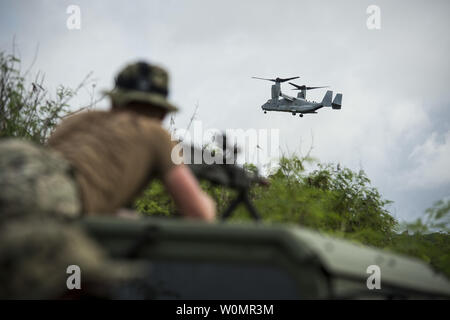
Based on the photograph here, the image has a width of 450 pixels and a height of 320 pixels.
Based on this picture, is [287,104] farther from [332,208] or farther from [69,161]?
[69,161]

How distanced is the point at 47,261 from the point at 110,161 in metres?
0.76

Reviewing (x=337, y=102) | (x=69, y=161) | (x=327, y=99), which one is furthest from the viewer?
(x=337, y=102)

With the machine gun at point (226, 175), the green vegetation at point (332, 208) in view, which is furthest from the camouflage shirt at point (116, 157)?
the green vegetation at point (332, 208)

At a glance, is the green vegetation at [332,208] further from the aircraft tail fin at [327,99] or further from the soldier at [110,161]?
the aircraft tail fin at [327,99]

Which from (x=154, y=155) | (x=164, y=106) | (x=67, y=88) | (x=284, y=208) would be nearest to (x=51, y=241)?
(x=154, y=155)

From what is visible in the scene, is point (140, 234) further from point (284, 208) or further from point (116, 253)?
point (284, 208)

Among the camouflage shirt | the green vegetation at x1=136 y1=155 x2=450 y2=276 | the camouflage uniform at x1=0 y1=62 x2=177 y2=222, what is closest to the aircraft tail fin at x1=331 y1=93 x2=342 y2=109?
the green vegetation at x1=136 y1=155 x2=450 y2=276

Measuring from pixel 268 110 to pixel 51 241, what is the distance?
51.7 m

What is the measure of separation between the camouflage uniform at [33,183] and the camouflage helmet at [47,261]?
129 mm

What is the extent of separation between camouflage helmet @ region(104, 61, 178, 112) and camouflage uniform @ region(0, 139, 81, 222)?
0.63 metres

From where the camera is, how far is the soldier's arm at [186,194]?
9.11 feet

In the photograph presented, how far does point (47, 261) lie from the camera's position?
2092mm

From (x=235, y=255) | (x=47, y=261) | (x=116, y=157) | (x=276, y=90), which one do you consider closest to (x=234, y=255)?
(x=235, y=255)

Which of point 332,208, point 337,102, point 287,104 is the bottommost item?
point 332,208
